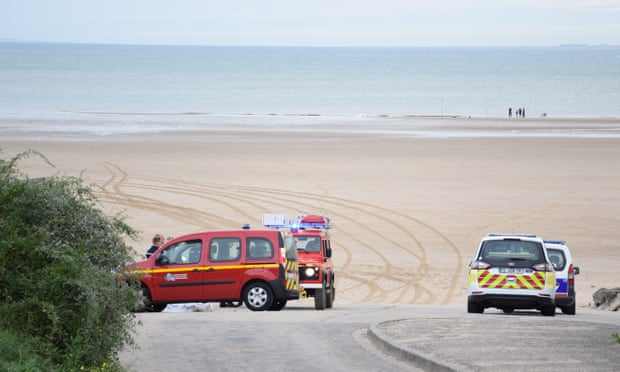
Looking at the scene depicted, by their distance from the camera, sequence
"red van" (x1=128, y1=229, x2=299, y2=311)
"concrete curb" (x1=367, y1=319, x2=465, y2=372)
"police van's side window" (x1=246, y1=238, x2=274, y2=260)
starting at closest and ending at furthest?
"concrete curb" (x1=367, y1=319, x2=465, y2=372), "red van" (x1=128, y1=229, x2=299, y2=311), "police van's side window" (x1=246, y1=238, x2=274, y2=260)

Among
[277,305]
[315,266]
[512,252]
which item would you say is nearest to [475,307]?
[512,252]

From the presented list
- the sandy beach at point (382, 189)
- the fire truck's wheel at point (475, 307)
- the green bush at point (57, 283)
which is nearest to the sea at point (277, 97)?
the sandy beach at point (382, 189)

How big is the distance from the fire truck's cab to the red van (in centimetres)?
116

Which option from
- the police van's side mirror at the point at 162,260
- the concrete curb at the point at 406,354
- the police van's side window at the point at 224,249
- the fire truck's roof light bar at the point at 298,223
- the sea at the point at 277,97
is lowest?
the concrete curb at the point at 406,354

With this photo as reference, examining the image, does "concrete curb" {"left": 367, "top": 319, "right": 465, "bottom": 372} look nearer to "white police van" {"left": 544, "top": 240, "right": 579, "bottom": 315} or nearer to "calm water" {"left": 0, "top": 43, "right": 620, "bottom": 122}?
"white police van" {"left": 544, "top": 240, "right": 579, "bottom": 315}

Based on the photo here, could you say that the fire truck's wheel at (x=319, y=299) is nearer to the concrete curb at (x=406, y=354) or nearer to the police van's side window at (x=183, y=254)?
the police van's side window at (x=183, y=254)

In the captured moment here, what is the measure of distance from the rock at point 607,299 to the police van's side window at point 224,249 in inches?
299

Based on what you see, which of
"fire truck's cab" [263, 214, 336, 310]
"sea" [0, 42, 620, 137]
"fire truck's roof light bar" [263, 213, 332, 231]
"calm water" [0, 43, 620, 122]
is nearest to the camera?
"fire truck's cab" [263, 214, 336, 310]

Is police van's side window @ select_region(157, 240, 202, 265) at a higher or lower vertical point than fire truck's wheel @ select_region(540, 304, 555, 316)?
higher

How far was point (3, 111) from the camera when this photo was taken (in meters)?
88.4

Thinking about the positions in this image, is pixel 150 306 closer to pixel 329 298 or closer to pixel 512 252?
pixel 329 298

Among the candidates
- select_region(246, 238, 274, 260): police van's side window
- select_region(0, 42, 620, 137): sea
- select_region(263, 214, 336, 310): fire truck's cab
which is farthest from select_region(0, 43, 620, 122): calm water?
select_region(246, 238, 274, 260): police van's side window

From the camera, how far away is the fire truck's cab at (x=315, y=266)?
2055 centimetres

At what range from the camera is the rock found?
21.6 metres
